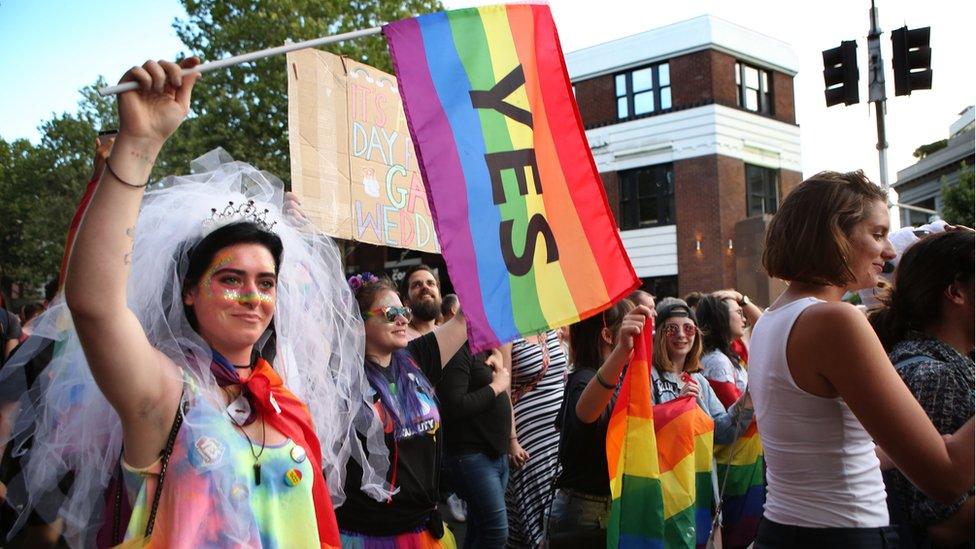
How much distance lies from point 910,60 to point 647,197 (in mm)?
14676

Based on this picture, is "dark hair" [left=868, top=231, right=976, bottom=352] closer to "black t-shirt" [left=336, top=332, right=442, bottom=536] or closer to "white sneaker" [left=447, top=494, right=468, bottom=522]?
"black t-shirt" [left=336, top=332, right=442, bottom=536]

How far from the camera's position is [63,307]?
7.64ft

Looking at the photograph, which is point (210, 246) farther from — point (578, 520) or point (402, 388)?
point (578, 520)

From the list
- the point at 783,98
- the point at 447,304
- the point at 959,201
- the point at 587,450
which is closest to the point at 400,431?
the point at 587,450

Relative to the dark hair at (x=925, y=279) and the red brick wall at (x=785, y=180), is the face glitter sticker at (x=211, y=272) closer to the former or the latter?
the dark hair at (x=925, y=279)

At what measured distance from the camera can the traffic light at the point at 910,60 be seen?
10273 millimetres

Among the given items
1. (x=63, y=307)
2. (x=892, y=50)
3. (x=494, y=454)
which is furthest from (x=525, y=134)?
(x=892, y=50)

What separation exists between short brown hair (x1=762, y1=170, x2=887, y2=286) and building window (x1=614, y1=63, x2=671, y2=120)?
23041mm

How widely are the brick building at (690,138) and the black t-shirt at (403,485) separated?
20.3 m

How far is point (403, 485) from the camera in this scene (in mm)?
3533

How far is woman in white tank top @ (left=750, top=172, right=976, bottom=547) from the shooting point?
6.51 ft

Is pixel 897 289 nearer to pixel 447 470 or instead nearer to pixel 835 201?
pixel 835 201

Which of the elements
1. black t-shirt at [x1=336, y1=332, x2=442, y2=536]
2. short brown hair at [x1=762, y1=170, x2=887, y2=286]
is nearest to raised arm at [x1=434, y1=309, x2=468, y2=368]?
black t-shirt at [x1=336, y1=332, x2=442, y2=536]

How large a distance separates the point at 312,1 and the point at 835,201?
702 inches
